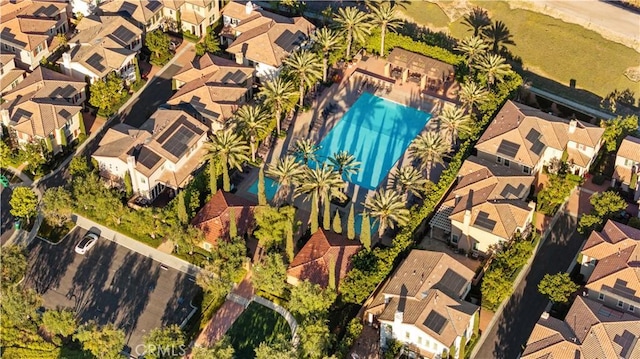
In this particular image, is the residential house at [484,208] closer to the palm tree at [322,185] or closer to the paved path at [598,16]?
the palm tree at [322,185]

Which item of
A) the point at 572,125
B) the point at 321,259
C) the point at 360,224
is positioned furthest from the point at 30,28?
the point at 572,125

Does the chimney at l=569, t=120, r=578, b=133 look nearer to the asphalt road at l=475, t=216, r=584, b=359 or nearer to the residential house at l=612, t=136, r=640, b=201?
the residential house at l=612, t=136, r=640, b=201

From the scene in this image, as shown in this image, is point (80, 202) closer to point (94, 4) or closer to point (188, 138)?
point (188, 138)

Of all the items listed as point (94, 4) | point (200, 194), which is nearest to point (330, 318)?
point (200, 194)

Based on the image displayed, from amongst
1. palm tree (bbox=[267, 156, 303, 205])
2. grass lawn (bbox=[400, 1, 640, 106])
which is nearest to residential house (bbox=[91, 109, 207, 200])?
palm tree (bbox=[267, 156, 303, 205])

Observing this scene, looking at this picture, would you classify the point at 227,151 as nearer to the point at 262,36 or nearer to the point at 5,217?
the point at 262,36
